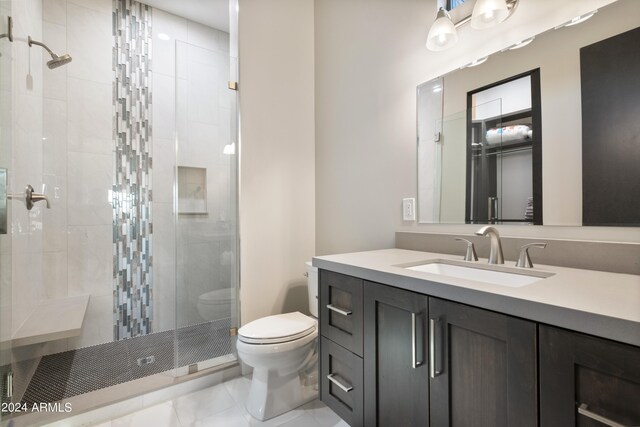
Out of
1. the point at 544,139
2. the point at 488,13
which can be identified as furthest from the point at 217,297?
the point at 488,13

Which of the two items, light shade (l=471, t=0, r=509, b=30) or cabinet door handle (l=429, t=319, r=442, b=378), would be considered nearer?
cabinet door handle (l=429, t=319, r=442, b=378)

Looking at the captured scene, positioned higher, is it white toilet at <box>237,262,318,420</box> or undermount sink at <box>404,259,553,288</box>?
undermount sink at <box>404,259,553,288</box>

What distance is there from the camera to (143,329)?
2.44 m

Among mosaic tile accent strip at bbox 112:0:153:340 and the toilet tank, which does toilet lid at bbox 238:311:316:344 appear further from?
mosaic tile accent strip at bbox 112:0:153:340

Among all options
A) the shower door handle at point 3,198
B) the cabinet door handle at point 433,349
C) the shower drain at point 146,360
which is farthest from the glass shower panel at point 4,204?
the cabinet door handle at point 433,349

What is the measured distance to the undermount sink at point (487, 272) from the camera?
95 centimetres

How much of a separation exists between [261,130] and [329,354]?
5.08 feet

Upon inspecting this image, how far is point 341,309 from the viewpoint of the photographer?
117cm

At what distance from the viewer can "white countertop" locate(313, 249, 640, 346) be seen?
53cm

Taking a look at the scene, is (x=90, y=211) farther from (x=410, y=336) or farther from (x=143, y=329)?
(x=410, y=336)

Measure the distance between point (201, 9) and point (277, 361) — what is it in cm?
284

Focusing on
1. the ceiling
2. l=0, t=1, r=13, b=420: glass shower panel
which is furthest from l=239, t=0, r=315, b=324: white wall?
l=0, t=1, r=13, b=420: glass shower panel

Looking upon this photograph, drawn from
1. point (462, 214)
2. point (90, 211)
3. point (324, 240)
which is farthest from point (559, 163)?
point (90, 211)

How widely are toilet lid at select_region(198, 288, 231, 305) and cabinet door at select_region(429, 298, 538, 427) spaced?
158cm
